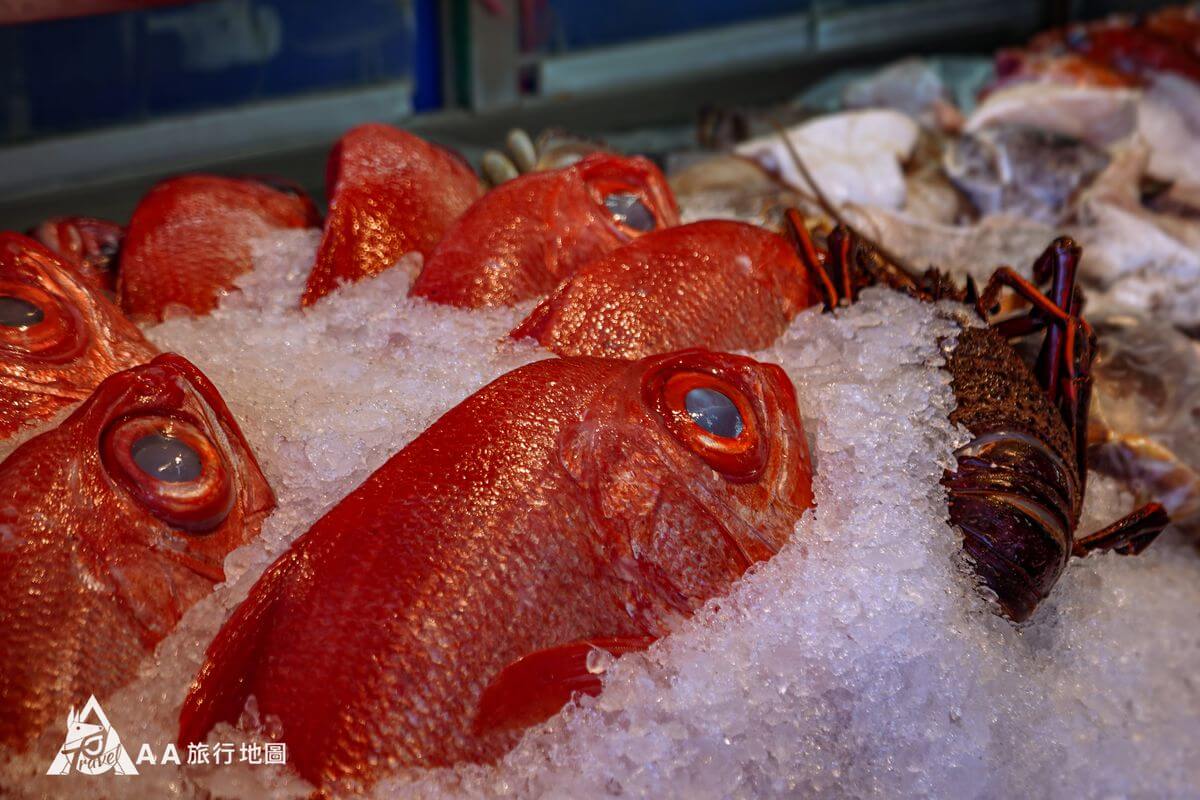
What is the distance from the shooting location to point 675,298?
48.4 inches

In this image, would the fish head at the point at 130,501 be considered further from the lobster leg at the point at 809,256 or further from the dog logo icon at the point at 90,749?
the lobster leg at the point at 809,256

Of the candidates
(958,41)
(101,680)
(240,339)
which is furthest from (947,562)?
(958,41)

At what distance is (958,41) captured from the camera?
4980mm

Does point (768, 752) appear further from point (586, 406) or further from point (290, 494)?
point (290, 494)

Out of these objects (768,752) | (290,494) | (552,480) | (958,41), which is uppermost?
(552,480)

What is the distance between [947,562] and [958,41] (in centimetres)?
465

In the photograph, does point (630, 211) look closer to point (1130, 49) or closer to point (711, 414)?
point (711, 414)

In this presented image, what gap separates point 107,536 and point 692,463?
1.73 ft

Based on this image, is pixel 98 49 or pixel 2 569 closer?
pixel 2 569

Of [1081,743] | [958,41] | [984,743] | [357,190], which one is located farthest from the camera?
[958,41]

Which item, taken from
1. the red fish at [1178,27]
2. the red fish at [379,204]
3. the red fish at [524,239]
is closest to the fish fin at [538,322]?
the red fish at [524,239]

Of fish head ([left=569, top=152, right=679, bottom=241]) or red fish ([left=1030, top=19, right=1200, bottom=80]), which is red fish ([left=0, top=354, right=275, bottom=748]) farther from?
red fish ([left=1030, top=19, right=1200, bottom=80])

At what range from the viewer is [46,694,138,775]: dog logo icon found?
808 millimetres

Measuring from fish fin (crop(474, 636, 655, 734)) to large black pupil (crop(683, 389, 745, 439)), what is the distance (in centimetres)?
22
